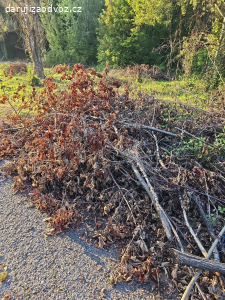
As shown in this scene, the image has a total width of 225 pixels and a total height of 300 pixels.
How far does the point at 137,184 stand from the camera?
10.4 feet

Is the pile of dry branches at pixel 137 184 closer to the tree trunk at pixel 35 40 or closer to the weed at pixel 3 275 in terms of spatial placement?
the weed at pixel 3 275

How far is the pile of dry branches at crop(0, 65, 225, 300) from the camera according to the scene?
2352 millimetres

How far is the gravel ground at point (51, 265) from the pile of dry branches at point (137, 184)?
0.13m

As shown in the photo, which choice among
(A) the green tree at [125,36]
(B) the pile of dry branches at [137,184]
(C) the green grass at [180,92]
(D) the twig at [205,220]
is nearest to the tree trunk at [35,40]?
(C) the green grass at [180,92]

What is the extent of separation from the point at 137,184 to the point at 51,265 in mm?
1542

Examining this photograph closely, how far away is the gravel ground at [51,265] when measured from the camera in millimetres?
2135

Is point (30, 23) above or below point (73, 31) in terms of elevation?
below

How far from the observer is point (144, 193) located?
3.13 metres

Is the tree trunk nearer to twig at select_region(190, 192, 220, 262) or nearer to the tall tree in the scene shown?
the tall tree

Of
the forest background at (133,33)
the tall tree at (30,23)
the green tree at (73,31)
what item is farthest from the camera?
the green tree at (73,31)

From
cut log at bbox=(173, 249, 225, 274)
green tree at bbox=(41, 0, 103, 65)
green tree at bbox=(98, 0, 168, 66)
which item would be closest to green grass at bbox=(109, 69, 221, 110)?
cut log at bbox=(173, 249, 225, 274)

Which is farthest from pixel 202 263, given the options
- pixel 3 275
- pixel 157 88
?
pixel 157 88

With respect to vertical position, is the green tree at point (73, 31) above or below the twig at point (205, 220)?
above

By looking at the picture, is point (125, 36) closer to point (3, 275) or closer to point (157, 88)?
point (157, 88)
